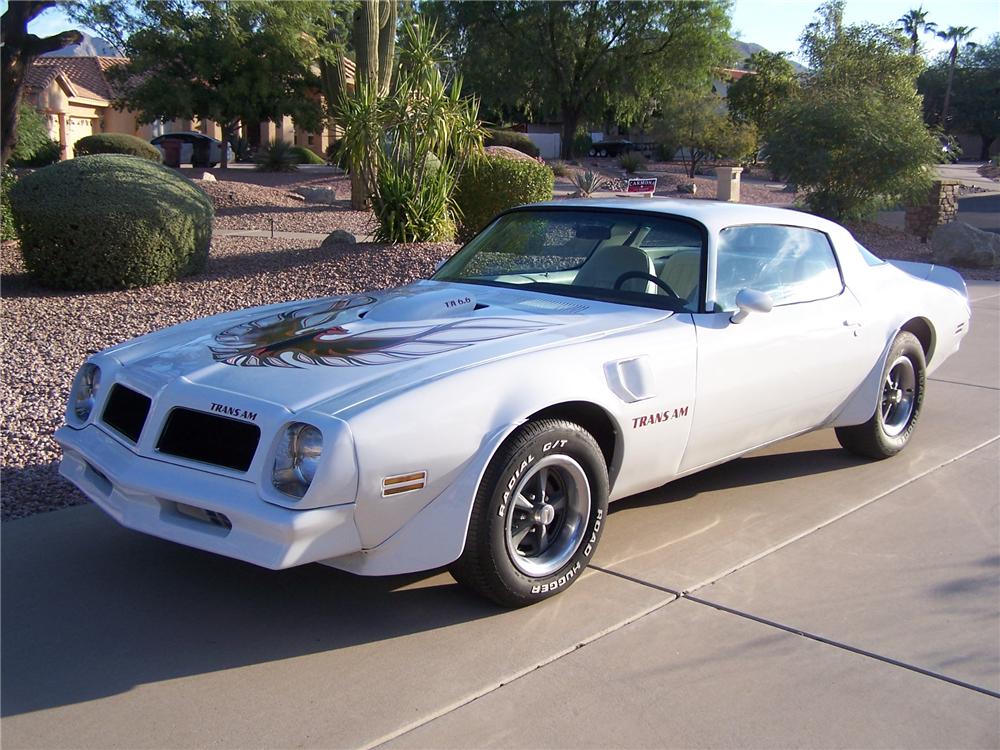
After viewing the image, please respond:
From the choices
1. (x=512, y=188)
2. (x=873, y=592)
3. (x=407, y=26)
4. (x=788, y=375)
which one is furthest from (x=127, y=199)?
(x=873, y=592)

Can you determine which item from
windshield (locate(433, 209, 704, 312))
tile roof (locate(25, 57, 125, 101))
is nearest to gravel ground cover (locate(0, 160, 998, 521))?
windshield (locate(433, 209, 704, 312))

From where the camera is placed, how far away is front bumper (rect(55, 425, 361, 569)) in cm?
335

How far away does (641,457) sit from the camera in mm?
4344

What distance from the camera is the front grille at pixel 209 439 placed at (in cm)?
354

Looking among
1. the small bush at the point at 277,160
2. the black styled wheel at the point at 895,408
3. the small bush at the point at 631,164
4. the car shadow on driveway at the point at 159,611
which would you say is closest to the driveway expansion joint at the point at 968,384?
the black styled wheel at the point at 895,408

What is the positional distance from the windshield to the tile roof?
4315 cm

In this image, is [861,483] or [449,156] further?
[449,156]

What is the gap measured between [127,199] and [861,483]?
7182 mm

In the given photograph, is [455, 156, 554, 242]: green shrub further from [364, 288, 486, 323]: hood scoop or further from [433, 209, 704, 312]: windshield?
[364, 288, 486, 323]: hood scoop

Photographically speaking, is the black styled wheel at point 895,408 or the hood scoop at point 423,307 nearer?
the hood scoop at point 423,307

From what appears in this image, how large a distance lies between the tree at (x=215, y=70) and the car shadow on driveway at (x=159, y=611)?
22.7 metres

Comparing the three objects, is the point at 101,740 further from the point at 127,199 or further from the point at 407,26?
the point at 407,26

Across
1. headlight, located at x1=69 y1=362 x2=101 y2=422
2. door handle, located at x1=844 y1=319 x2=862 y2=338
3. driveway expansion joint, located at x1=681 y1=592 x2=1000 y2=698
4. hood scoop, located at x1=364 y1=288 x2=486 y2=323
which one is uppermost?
hood scoop, located at x1=364 y1=288 x2=486 y2=323

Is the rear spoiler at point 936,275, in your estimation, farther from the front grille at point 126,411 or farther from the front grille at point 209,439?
the front grille at point 126,411
